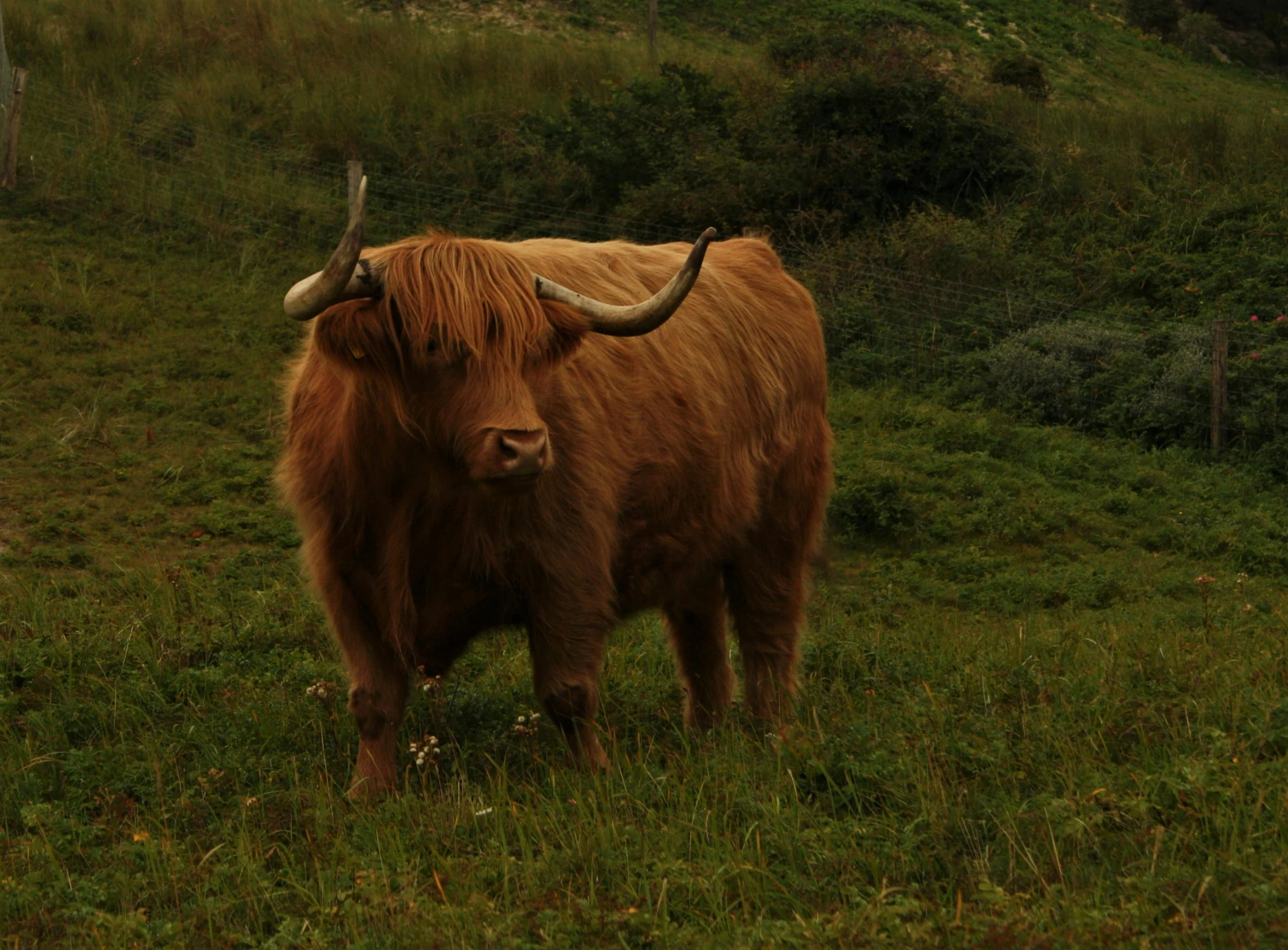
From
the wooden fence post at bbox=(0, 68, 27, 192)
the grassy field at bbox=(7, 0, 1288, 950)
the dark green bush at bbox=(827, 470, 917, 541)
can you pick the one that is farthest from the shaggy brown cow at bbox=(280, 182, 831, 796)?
the wooden fence post at bbox=(0, 68, 27, 192)

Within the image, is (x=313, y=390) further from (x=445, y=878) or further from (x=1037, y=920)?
(x=1037, y=920)

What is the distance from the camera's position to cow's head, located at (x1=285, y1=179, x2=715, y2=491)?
12.3ft

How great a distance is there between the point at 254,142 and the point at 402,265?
1159 cm

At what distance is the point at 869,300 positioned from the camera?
12.4m

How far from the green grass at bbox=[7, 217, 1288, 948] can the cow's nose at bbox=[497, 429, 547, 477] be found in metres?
0.87

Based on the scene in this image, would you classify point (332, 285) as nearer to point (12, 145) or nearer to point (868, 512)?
point (868, 512)

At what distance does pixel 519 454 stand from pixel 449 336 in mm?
467

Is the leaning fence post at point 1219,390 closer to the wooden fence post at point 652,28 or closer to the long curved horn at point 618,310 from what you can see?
the long curved horn at point 618,310

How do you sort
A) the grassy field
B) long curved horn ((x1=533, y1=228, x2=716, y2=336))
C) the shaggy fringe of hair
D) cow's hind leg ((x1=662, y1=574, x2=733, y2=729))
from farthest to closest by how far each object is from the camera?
cow's hind leg ((x1=662, y1=574, x2=733, y2=729)), long curved horn ((x1=533, y1=228, x2=716, y2=336)), the shaggy fringe of hair, the grassy field

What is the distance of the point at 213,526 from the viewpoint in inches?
312

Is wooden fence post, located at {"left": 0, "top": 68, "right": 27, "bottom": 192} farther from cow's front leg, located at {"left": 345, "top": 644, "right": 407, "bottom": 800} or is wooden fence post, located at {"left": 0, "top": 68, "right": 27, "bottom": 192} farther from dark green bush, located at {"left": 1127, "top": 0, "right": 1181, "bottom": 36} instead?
dark green bush, located at {"left": 1127, "top": 0, "right": 1181, "bottom": 36}

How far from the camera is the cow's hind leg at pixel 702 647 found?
5.68 meters

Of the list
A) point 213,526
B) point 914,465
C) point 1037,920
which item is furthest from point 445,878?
point 914,465

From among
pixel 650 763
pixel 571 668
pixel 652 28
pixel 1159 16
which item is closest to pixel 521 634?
pixel 571 668
